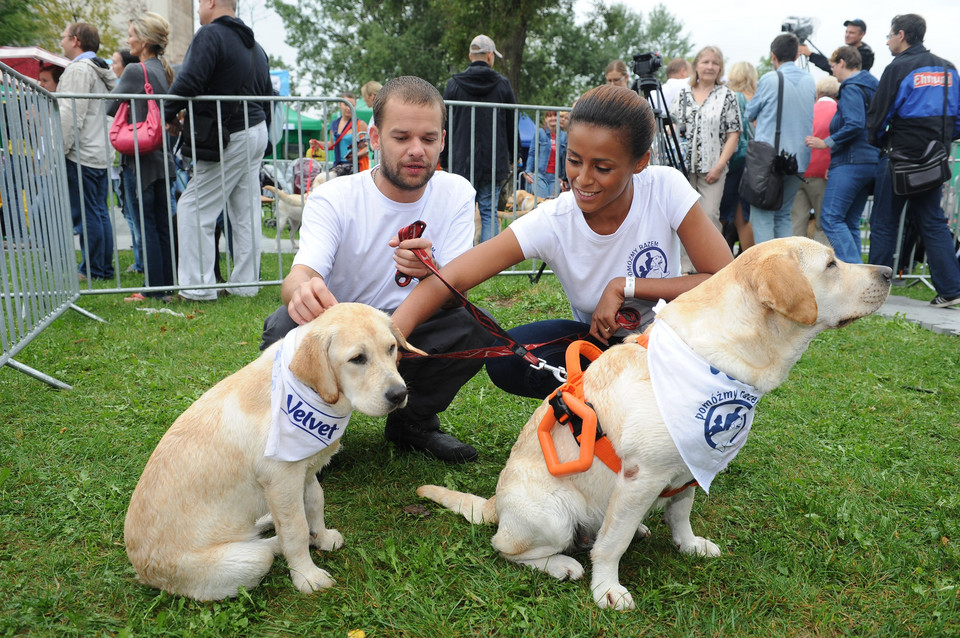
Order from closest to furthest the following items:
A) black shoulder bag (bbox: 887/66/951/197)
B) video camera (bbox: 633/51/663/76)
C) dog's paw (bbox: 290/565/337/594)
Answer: dog's paw (bbox: 290/565/337/594) → black shoulder bag (bbox: 887/66/951/197) → video camera (bbox: 633/51/663/76)

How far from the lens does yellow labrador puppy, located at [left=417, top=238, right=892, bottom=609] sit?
2.29m

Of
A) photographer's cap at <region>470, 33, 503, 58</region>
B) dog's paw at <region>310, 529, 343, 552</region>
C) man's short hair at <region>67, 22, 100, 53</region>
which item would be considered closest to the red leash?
dog's paw at <region>310, 529, 343, 552</region>

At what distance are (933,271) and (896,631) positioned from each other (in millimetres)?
6597

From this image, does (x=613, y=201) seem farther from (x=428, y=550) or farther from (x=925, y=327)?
(x=925, y=327)

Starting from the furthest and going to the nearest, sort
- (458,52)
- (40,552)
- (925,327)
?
1. (458,52)
2. (925,327)
3. (40,552)

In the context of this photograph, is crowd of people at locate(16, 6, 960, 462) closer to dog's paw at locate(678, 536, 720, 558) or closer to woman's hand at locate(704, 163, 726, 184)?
woman's hand at locate(704, 163, 726, 184)

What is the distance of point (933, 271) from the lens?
7578 mm

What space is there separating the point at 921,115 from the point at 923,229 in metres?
1.22

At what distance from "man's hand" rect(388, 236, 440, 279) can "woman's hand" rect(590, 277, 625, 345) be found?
2.80 ft

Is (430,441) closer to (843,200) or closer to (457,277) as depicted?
(457,277)

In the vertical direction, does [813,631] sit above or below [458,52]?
below

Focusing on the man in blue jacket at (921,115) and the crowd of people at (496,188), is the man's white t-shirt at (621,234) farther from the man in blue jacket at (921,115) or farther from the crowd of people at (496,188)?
the man in blue jacket at (921,115)

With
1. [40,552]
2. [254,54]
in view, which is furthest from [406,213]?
[254,54]

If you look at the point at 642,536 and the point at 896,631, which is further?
the point at 642,536
